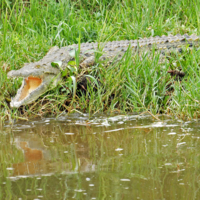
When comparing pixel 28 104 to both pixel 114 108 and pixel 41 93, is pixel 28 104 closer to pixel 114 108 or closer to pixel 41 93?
pixel 41 93

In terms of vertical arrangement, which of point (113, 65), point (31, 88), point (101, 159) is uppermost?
point (113, 65)

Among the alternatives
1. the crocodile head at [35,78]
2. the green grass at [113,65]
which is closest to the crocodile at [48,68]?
the crocodile head at [35,78]

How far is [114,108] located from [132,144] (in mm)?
1055

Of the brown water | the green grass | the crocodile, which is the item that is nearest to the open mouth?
the crocodile

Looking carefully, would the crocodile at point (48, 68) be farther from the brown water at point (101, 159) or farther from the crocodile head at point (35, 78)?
the brown water at point (101, 159)

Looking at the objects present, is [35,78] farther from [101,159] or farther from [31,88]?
[101,159]

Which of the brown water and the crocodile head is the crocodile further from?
the brown water

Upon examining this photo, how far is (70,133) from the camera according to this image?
8.95 ft

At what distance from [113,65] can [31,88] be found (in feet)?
3.13

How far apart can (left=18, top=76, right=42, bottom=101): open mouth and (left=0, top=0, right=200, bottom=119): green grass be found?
4.9 inches

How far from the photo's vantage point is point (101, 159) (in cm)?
208

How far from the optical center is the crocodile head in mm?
3350

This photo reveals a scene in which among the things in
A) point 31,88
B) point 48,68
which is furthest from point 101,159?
point 48,68

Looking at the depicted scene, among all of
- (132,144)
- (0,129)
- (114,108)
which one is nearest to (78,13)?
(114,108)
